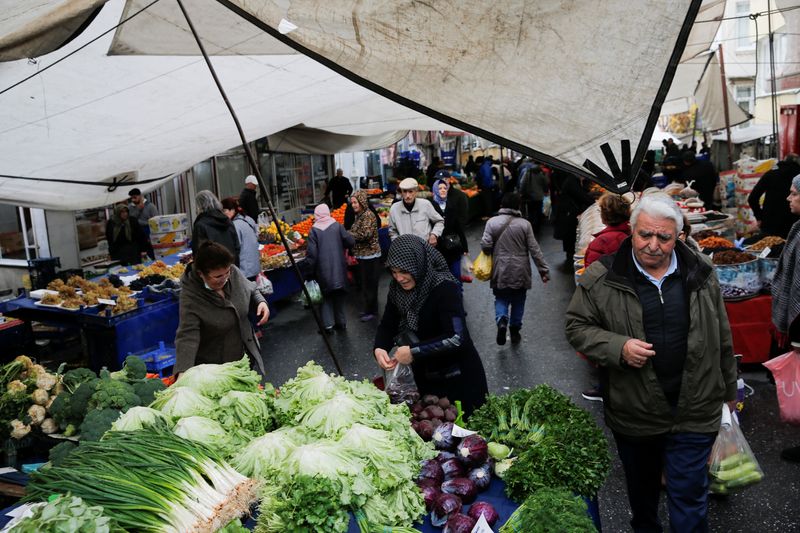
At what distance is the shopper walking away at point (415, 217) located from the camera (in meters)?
8.88

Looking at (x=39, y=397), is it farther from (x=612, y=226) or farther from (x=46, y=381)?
(x=612, y=226)

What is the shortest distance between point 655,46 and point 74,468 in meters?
2.85

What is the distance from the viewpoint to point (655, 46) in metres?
2.71

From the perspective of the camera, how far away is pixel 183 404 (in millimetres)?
3047

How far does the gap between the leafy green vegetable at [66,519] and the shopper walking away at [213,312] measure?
7.59ft

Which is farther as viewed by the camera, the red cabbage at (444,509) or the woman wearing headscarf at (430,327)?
the woman wearing headscarf at (430,327)

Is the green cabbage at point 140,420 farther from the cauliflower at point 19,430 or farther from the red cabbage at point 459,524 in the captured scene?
the cauliflower at point 19,430

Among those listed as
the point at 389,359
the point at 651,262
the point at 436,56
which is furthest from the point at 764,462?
the point at 436,56

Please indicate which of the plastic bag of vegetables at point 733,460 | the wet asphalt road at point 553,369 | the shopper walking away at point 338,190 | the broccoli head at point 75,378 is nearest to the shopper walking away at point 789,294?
the wet asphalt road at point 553,369

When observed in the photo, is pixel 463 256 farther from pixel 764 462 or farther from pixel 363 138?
pixel 363 138

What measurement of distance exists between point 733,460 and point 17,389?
4.78 metres

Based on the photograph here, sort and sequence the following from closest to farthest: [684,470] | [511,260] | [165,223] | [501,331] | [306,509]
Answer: [306,509] → [684,470] → [511,260] → [501,331] → [165,223]

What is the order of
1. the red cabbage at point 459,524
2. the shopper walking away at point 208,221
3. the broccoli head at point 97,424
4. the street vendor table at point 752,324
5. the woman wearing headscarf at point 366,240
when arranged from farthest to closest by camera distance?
1. the woman wearing headscarf at point 366,240
2. the shopper walking away at point 208,221
3. the street vendor table at point 752,324
4. the broccoli head at point 97,424
5. the red cabbage at point 459,524

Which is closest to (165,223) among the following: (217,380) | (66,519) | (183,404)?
(217,380)
